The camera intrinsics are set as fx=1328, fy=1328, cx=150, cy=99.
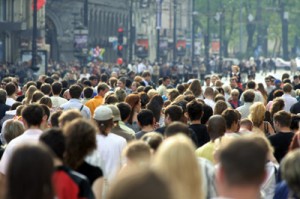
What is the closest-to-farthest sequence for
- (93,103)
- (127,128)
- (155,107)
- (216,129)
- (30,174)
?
(30,174), (216,129), (127,128), (155,107), (93,103)

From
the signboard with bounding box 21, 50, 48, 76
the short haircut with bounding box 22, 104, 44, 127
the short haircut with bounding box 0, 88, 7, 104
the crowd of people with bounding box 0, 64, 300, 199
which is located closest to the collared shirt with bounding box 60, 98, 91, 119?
the crowd of people with bounding box 0, 64, 300, 199

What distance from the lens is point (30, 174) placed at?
6.54m

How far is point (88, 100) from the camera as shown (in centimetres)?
2269

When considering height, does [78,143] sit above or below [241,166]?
below

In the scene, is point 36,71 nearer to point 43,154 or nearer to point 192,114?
point 192,114

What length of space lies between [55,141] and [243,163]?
109 inches

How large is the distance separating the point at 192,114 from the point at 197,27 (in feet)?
412

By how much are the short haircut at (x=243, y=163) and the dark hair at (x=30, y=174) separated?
95 centimetres

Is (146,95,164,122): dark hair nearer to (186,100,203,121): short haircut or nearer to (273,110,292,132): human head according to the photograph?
(186,100,203,121): short haircut

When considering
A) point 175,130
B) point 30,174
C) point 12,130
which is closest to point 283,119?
point 12,130

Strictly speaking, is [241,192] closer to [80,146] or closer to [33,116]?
[80,146]

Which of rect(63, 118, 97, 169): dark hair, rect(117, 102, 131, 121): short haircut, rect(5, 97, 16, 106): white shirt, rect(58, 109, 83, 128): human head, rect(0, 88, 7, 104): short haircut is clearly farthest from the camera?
rect(5, 97, 16, 106): white shirt

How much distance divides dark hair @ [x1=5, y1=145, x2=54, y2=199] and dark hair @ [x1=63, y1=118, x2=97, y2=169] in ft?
9.85

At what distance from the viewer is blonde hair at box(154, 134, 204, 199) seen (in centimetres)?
738
